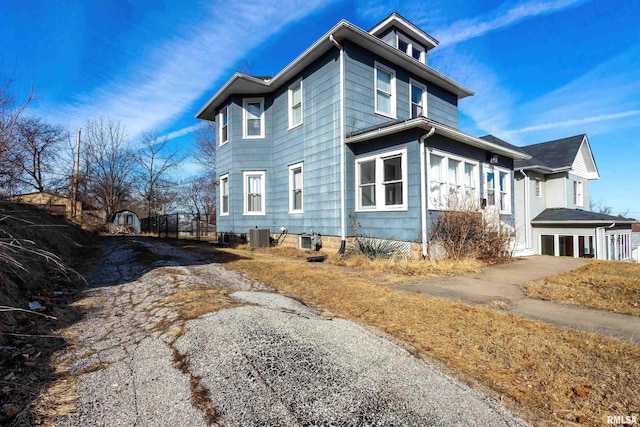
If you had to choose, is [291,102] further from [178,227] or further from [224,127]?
[178,227]

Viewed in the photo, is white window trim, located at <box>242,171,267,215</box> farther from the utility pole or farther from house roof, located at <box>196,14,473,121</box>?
the utility pole

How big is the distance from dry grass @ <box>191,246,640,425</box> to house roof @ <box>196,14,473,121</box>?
7.92m

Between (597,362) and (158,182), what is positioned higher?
(158,182)

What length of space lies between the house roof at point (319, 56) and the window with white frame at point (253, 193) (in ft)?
11.5

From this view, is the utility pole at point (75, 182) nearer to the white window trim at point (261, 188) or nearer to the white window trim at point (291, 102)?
the white window trim at point (261, 188)

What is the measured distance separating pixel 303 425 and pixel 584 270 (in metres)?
9.01

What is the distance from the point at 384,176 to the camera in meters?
9.25

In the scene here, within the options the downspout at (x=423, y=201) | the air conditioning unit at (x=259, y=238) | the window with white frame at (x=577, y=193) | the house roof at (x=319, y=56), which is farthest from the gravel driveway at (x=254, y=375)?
the window with white frame at (x=577, y=193)

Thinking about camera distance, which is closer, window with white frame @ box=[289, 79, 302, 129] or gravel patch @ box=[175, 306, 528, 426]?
gravel patch @ box=[175, 306, 528, 426]

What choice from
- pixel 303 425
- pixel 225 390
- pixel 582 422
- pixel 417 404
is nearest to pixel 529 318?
pixel 582 422

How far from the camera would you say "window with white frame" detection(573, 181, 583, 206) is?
18.3 m

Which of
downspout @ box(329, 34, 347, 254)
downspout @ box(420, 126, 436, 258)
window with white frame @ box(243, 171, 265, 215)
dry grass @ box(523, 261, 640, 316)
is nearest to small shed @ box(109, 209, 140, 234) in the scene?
window with white frame @ box(243, 171, 265, 215)

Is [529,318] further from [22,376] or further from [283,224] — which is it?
[283,224]

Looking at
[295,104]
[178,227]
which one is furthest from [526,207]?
[178,227]
